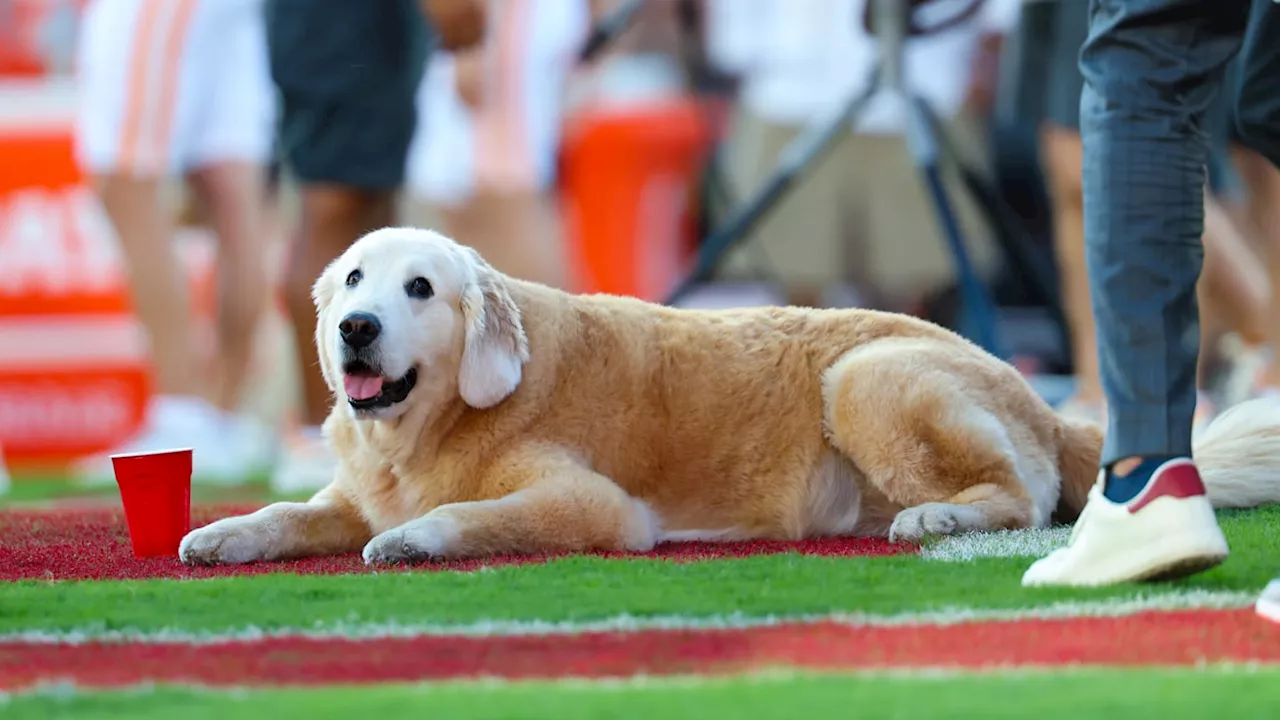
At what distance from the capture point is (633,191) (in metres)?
9.58

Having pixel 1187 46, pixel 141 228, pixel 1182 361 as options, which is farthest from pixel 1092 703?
pixel 141 228

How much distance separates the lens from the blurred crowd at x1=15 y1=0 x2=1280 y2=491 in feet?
→ 24.3

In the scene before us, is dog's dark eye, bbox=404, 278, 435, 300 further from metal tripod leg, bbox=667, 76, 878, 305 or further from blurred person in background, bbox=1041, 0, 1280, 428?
metal tripod leg, bbox=667, 76, 878, 305

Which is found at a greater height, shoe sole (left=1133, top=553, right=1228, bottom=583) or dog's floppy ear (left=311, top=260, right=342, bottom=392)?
dog's floppy ear (left=311, top=260, right=342, bottom=392)

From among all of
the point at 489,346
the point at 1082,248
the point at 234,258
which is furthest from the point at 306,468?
the point at 1082,248

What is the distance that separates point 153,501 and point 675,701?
2.33m

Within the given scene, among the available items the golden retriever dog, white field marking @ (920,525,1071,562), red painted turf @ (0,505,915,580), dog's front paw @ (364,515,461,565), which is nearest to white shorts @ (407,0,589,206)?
red painted turf @ (0,505,915,580)

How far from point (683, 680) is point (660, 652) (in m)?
0.24

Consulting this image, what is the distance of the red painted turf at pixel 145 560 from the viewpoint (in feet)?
13.0

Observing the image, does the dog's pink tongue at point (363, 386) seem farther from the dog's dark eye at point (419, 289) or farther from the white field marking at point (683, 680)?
the white field marking at point (683, 680)

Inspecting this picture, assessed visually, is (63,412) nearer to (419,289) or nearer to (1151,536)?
(419,289)

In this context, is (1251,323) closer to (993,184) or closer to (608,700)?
(993,184)

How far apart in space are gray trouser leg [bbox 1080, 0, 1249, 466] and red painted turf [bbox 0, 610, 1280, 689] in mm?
400

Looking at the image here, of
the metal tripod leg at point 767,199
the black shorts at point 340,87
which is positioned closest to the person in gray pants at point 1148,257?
the metal tripod leg at point 767,199
